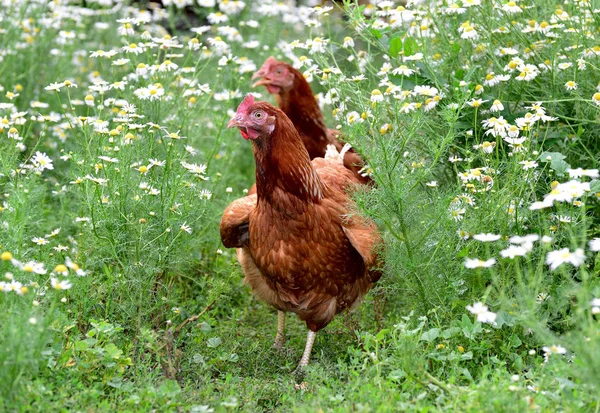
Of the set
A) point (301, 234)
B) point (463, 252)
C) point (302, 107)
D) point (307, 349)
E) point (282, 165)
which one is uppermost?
point (282, 165)

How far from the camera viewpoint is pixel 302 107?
20.0ft

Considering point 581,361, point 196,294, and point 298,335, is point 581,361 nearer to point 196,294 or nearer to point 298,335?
point 298,335

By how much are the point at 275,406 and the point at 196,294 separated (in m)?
1.49

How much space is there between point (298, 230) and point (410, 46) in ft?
4.37

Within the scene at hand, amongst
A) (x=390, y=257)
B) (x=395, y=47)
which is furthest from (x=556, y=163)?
(x=395, y=47)

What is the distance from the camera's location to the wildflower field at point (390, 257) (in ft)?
11.8

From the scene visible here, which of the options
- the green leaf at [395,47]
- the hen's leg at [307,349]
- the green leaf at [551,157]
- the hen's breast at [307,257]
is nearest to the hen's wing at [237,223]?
the hen's breast at [307,257]

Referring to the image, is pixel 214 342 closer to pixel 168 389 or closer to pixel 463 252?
pixel 168 389

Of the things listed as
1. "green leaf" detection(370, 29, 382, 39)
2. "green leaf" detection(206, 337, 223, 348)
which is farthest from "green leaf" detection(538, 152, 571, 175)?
"green leaf" detection(206, 337, 223, 348)

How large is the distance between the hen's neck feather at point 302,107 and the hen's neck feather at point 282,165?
66.4 inches

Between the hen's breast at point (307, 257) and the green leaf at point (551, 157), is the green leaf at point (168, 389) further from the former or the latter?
the green leaf at point (551, 157)

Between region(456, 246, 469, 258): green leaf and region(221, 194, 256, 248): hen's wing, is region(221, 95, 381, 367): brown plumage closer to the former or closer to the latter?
region(221, 194, 256, 248): hen's wing

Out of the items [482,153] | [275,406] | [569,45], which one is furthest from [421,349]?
[569,45]

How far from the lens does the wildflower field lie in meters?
3.61
